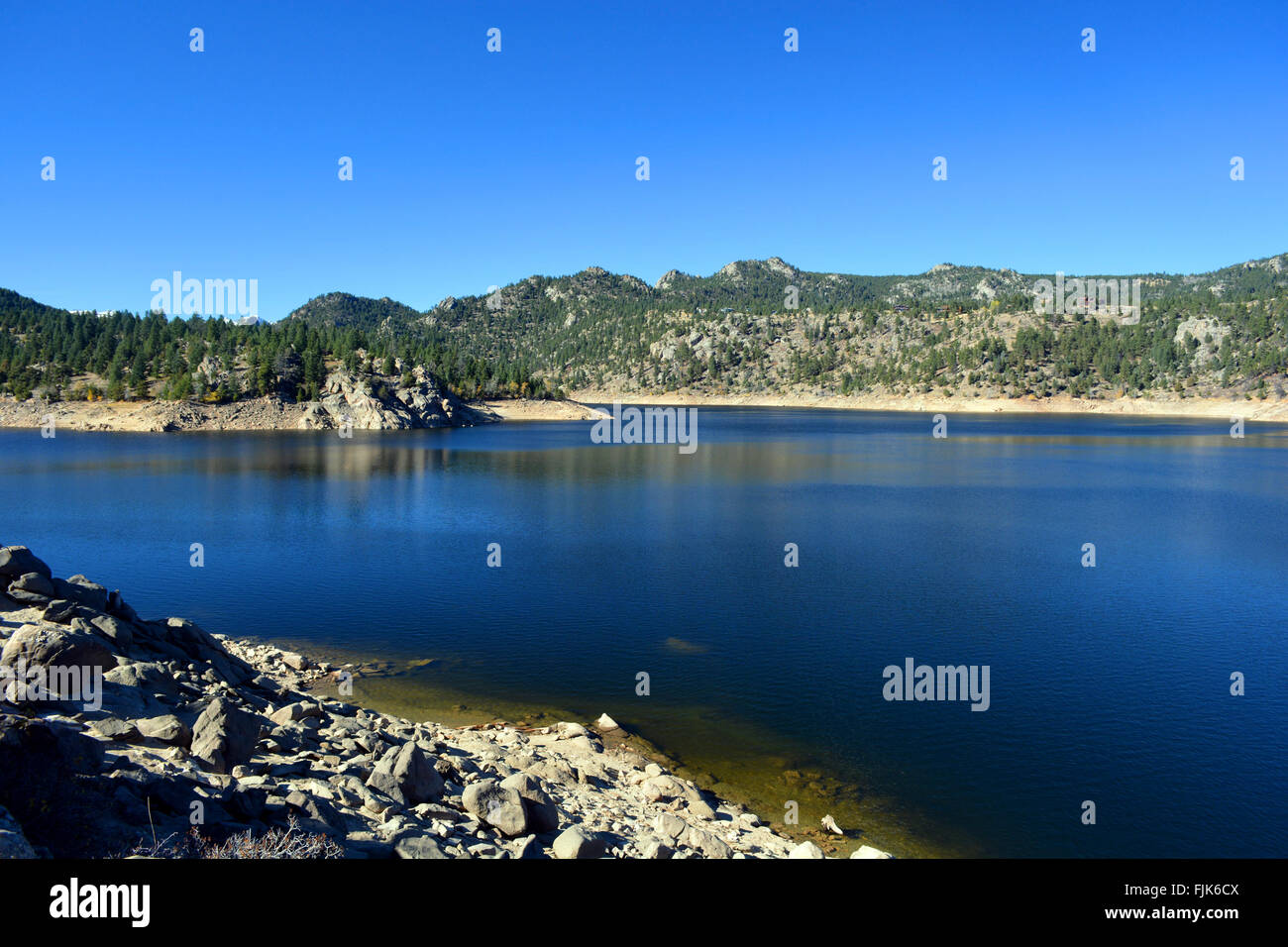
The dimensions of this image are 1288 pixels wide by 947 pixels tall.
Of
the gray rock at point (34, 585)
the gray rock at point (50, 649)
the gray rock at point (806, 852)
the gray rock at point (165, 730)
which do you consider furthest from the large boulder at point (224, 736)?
the gray rock at point (806, 852)

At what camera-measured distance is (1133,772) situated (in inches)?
635

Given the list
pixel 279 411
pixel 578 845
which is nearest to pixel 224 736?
pixel 578 845

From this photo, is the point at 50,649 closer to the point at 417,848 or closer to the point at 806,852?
the point at 417,848

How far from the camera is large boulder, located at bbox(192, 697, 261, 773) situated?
452 inches

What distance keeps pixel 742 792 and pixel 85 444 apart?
103 m

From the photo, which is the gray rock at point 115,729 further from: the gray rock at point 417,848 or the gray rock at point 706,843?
the gray rock at point 706,843

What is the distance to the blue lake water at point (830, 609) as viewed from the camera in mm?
15758

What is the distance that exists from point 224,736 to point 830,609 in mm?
20172

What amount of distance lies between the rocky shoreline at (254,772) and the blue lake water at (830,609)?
271cm

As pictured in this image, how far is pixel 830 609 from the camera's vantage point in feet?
89.0

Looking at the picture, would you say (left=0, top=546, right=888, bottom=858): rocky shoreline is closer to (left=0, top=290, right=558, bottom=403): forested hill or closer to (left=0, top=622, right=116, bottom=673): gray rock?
(left=0, top=622, right=116, bottom=673): gray rock

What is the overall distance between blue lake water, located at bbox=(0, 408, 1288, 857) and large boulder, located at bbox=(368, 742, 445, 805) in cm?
630

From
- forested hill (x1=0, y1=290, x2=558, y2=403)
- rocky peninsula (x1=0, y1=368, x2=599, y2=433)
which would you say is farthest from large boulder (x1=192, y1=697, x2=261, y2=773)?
forested hill (x1=0, y1=290, x2=558, y2=403)
